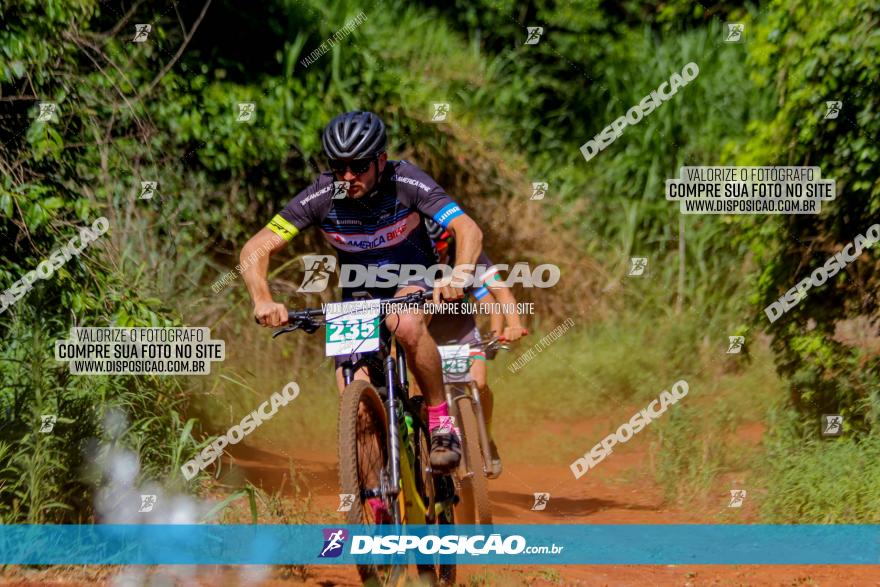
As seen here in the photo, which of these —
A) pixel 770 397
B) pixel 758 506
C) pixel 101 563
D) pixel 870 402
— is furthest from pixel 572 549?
pixel 770 397

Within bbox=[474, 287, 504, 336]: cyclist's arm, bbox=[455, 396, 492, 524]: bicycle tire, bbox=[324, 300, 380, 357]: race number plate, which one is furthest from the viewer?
bbox=[474, 287, 504, 336]: cyclist's arm

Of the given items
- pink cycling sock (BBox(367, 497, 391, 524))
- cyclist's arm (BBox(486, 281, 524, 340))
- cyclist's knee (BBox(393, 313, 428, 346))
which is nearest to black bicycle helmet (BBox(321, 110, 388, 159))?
cyclist's knee (BBox(393, 313, 428, 346))

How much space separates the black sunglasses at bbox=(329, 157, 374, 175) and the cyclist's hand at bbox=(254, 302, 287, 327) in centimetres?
82

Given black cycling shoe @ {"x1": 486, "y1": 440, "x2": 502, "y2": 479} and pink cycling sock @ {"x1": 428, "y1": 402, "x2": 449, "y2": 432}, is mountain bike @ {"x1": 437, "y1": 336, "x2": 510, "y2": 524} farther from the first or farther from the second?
pink cycling sock @ {"x1": 428, "y1": 402, "x2": 449, "y2": 432}

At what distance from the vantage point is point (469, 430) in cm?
770

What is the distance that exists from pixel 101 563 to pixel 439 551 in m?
1.90

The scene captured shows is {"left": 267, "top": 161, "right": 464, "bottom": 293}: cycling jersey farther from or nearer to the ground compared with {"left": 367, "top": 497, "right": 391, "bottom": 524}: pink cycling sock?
farther from the ground

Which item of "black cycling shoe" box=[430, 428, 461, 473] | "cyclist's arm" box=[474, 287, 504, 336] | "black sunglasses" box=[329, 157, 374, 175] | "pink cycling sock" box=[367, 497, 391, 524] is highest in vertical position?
"black sunglasses" box=[329, 157, 374, 175]

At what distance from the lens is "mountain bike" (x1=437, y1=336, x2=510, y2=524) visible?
24.2 feet

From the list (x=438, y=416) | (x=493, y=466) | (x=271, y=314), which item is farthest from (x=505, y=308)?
(x=271, y=314)

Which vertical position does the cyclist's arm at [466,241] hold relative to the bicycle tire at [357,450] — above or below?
above

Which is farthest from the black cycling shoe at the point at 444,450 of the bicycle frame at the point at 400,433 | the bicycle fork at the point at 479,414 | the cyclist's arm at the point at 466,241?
the bicycle fork at the point at 479,414

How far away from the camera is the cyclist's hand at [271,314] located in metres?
5.72

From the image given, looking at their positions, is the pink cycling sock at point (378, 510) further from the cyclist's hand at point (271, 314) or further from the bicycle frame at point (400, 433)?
the cyclist's hand at point (271, 314)
